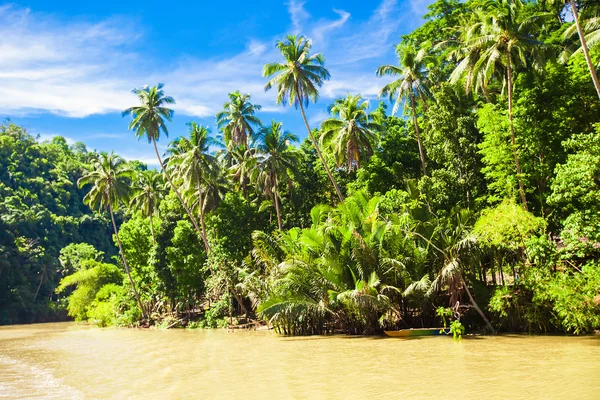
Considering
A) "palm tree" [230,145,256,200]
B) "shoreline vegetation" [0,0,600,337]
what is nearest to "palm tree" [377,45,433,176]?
"shoreline vegetation" [0,0,600,337]

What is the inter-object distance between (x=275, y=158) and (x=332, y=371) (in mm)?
21664

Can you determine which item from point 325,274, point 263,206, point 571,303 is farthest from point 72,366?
point 263,206

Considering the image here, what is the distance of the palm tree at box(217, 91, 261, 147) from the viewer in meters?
37.2

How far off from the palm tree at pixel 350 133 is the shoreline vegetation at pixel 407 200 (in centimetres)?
11

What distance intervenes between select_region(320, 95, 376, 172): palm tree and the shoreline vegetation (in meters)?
0.11

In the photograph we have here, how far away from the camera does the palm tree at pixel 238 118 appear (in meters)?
37.2

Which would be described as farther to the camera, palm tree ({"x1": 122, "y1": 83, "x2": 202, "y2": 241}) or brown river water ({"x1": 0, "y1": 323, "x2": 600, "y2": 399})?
palm tree ({"x1": 122, "y1": 83, "x2": 202, "y2": 241})

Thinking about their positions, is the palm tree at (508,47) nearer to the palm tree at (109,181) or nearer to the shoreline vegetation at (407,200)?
the shoreline vegetation at (407,200)

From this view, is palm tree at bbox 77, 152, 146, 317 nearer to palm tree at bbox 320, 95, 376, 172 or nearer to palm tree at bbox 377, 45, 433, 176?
palm tree at bbox 320, 95, 376, 172

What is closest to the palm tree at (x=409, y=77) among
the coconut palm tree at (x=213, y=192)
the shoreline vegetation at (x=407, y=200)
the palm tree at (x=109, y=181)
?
the shoreline vegetation at (x=407, y=200)

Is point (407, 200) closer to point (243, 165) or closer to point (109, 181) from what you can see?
point (243, 165)

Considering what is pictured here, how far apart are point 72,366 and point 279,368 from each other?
7.23 meters

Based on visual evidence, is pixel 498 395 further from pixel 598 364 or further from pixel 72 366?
pixel 72 366

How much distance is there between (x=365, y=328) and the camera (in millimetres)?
20812
